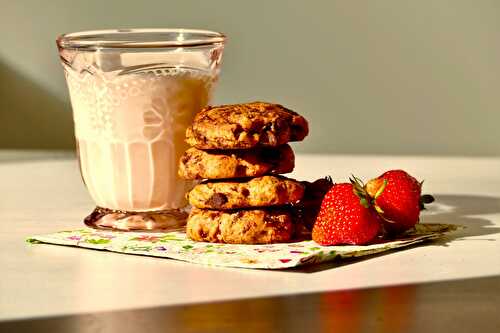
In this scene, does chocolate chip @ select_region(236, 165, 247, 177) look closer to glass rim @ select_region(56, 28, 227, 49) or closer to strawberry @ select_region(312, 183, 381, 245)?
strawberry @ select_region(312, 183, 381, 245)

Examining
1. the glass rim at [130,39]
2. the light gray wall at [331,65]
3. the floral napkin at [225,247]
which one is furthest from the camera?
the light gray wall at [331,65]

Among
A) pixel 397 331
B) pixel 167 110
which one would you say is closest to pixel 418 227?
pixel 167 110

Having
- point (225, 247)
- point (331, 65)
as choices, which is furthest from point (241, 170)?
point (331, 65)

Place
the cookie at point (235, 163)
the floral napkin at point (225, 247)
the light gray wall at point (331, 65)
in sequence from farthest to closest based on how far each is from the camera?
the light gray wall at point (331, 65), the cookie at point (235, 163), the floral napkin at point (225, 247)

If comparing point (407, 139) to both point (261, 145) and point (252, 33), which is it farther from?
point (261, 145)

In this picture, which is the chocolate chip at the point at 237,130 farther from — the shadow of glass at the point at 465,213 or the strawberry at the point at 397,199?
the shadow of glass at the point at 465,213

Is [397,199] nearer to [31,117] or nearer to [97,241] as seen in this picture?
[97,241]

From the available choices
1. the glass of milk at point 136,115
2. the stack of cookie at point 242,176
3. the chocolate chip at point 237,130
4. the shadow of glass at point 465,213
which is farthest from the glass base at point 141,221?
the shadow of glass at point 465,213
